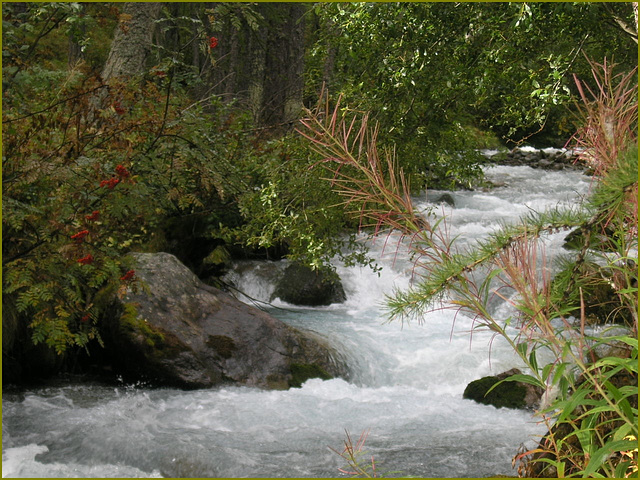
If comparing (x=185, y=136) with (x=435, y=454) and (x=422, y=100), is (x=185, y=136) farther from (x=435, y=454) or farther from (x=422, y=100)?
(x=435, y=454)

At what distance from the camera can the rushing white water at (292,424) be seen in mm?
5367

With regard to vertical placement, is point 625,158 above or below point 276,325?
above

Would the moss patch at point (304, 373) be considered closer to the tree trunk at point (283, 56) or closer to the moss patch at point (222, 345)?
the moss patch at point (222, 345)

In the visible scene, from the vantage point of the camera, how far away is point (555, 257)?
7.38 ft

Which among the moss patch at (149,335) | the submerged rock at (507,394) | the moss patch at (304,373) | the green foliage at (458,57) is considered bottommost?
the submerged rock at (507,394)

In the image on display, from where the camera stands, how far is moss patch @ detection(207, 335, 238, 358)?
7652mm

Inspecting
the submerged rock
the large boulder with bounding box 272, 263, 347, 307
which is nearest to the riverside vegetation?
the submerged rock

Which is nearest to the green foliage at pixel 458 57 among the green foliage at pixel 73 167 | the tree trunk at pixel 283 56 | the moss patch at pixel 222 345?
the green foliage at pixel 73 167

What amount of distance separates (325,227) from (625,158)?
6967 mm

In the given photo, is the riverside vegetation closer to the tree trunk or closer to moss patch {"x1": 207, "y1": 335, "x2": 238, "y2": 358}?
moss patch {"x1": 207, "y1": 335, "x2": 238, "y2": 358}

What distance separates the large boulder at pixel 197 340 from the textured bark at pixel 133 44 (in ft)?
8.58

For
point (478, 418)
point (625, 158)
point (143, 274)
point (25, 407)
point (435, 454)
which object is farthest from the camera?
point (143, 274)

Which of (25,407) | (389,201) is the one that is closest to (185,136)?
(25,407)

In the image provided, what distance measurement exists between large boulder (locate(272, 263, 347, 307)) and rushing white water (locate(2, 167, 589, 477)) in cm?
234
